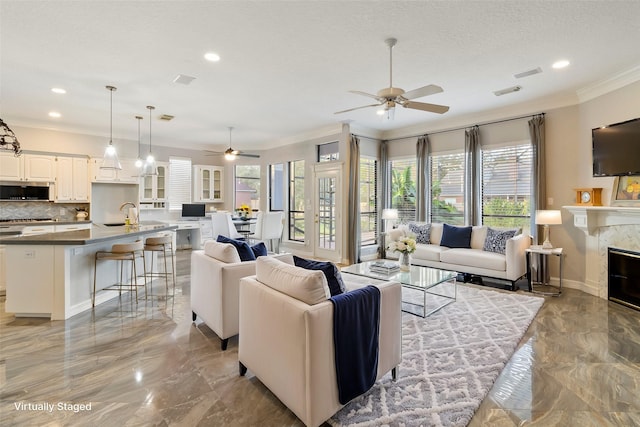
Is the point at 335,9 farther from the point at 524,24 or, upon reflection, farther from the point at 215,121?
the point at 215,121

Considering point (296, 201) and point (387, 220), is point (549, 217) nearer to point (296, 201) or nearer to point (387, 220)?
point (387, 220)

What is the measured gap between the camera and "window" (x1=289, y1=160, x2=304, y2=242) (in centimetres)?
804

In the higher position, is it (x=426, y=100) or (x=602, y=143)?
(x=426, y=100)

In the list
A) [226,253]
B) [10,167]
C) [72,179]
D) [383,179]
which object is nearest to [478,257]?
[383,179]

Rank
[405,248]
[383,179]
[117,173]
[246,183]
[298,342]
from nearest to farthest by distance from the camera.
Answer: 1. [298,342]
2. [405,248]
3. [117,173]
4. [383,179]
5. [246,183]

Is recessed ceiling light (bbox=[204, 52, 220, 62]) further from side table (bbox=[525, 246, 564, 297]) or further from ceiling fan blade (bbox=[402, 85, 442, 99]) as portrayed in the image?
side table (bbox=[525, 246, 564, 297])

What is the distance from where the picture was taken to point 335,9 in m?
2.66

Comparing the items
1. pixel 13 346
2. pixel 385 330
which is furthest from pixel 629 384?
pixel 13 346

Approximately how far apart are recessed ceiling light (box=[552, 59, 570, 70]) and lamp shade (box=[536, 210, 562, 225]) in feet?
6.70

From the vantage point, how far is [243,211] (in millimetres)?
8391

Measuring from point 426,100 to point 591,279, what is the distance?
12.0ft

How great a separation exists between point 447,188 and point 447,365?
4524 millimetres

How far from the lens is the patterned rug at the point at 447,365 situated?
6.63 feet

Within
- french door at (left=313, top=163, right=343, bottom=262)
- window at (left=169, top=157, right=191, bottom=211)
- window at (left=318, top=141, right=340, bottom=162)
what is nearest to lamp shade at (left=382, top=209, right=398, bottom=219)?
french door at (left=313, top=163, right=343, bottom=262)
